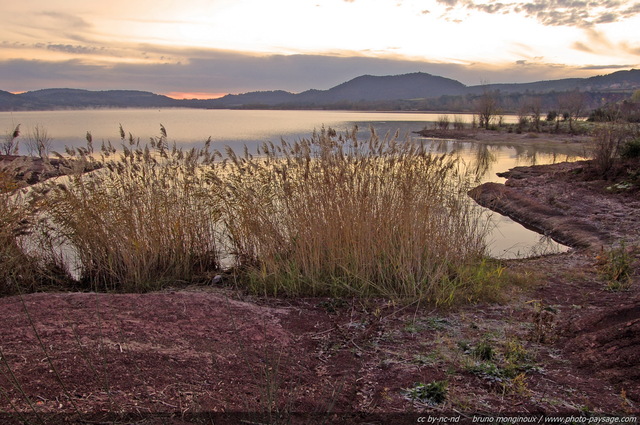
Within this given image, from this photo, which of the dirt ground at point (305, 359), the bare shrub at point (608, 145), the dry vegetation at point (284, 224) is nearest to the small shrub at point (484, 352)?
the dirt ground at point (305, 359)

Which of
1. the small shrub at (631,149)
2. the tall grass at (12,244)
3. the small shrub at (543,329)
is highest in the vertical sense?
the small shrub at (631,149)

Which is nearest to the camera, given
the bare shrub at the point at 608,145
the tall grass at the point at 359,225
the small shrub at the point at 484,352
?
the small shrub at the point at 484,352

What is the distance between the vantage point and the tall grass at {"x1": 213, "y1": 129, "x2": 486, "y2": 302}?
5.03m

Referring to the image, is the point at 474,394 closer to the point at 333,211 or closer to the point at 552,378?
the point at 552,378

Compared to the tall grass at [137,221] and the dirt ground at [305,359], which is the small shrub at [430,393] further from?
the tall grass at [137,221]

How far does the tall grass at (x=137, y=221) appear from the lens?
5.56 metres

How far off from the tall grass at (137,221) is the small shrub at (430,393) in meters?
3.63

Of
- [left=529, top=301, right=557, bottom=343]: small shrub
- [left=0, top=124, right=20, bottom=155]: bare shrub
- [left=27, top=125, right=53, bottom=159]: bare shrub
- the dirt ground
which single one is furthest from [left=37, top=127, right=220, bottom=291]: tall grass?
[left=529, top=301, right=557, bottom=343]: small shrub

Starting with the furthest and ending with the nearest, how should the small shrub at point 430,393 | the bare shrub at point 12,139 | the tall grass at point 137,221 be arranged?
the tall grass at point 137,221 → the bare shrub at point 12,139 → the small shrub at point 430,393

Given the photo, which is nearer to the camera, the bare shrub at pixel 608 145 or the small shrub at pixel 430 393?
the small shrub at pixel 430 393

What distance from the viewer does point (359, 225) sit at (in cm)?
511

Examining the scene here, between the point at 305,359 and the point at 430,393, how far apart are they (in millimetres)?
965

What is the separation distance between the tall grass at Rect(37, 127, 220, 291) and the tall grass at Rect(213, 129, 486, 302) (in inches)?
28.9

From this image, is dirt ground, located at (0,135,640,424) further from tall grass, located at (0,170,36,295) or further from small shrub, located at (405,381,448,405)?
tall grass, located at (0,170,36,295)
